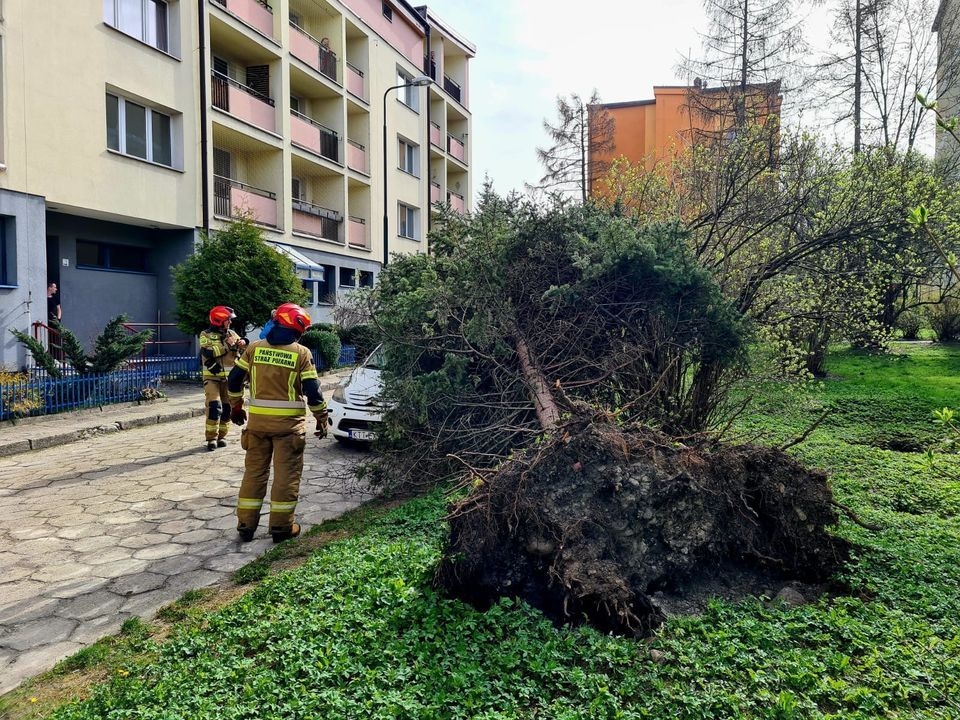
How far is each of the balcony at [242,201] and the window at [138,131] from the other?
5.74ft

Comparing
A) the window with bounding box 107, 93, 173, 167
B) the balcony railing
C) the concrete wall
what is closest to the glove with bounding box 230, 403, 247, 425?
the concrete wall

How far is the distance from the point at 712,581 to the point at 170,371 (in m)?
14.5

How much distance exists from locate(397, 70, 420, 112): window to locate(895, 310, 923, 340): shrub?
21.5 metres

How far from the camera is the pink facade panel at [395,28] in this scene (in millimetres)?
25625

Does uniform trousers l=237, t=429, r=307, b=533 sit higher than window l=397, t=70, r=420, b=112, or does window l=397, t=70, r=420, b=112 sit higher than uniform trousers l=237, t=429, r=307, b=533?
window l=397, t=70, r=420, b=112

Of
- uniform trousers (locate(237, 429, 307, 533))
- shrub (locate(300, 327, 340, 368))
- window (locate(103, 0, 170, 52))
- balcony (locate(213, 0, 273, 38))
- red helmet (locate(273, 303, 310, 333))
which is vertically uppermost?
balcony (locate(213, 0, 273, 38))

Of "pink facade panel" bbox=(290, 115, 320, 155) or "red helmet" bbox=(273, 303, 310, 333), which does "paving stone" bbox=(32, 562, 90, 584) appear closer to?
"red helmet" bbox=(273, 303, 310, 333)

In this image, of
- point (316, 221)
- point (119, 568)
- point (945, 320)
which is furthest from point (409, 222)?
point (119, 568)

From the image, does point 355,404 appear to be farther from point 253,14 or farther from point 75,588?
point 253,14

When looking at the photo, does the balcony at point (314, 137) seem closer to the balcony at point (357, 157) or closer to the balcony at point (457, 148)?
the balcony at point (357, 157)

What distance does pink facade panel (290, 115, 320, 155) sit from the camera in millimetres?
21203

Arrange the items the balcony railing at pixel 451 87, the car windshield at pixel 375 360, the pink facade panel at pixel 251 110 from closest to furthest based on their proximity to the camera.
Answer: the car windshield at pixel 375 360 → the pink facade panel at pixel 251 110 → the balcony railing at pixel 451 87

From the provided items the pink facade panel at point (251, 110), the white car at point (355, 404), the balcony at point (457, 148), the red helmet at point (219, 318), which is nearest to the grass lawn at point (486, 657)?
the white car at point (355, 404)

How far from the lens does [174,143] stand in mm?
16828
